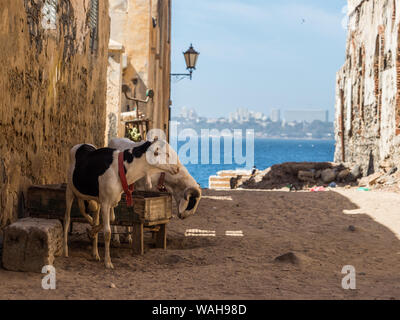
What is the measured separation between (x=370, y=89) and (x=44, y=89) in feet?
47.5

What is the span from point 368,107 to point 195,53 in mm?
6718

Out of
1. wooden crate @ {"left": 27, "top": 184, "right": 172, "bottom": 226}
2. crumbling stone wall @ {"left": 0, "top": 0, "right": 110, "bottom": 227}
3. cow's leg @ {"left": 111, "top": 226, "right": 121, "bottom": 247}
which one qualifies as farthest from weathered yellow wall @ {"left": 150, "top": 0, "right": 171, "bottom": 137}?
wooden crate @ {"left": 27, "top": 184, "right": 172, "bottom": 226}

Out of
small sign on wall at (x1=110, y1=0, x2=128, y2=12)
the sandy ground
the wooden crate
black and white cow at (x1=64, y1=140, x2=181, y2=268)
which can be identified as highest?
small sign on wall at (x1=110, y1=0, x2=128, y2=12)

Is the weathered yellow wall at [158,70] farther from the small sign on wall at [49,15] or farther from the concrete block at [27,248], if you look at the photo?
the concrete block at [27,248]

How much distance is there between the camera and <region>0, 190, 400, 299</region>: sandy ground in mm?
4562

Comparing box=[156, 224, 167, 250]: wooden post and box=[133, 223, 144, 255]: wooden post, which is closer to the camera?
box=[133, 223, 144, 255]: wooden post

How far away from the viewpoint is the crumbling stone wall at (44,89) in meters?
5.99

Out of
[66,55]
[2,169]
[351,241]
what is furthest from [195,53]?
[2,169]

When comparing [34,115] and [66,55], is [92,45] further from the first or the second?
[34,115]

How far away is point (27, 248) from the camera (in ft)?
16.9

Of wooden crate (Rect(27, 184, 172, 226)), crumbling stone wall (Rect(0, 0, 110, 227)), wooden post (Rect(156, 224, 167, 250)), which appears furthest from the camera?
wooden post (Rect(156, 224, 167, 250))

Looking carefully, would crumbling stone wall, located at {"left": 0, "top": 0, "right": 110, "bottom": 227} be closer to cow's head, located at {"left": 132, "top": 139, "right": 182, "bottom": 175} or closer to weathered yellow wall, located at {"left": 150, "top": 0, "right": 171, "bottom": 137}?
cow's head, located at {"left": 132, "top": 139, "right": 182, "bottom": 175}

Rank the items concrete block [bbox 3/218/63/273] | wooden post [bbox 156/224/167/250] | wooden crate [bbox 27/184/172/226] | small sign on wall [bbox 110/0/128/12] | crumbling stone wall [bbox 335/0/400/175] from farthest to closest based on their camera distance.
→ small sign on wall [bbox 110/0/128/12], crumbling stone wall [bbox 335/0/400/175], wooden post [bbox 156/224/167/250], wooden crate [bbox 27/184/172/226], concrete block [bbox 3/218/63/273]

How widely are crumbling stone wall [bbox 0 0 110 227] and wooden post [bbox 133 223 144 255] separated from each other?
1.36 m
